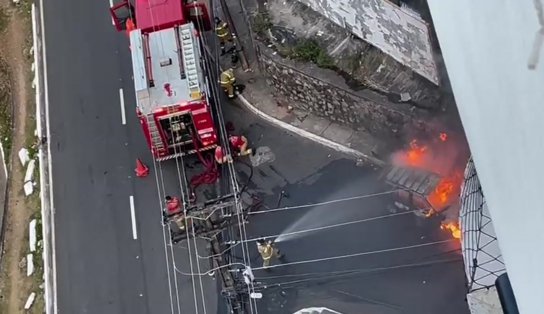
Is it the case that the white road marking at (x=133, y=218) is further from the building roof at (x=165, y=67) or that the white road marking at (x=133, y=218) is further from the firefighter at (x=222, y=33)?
the firefighter at (x=222, y=33)

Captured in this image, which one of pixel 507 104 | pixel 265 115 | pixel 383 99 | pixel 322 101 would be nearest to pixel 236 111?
pixel 265 115

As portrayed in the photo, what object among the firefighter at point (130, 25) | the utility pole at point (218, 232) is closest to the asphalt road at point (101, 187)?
the utility pole at point (218, 232)

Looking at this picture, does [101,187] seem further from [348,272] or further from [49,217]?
[348,272]

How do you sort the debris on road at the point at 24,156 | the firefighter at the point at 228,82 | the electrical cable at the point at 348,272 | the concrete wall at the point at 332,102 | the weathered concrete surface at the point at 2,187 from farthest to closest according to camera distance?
the debris on road at the point at 24,156 → the firefighter at the point at 228,82 → the weathered concrete surface at the point at 2,187 → the concrete wall at the point at 332,102 → the electrical cable at the point at 348,272

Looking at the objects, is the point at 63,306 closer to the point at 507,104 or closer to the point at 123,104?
the point at 123,104

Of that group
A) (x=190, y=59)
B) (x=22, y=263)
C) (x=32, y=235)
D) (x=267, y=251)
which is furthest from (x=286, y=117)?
(x=22, y=263)

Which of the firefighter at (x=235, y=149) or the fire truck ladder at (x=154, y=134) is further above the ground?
the fire truck ladder at (x=154, y=134)
